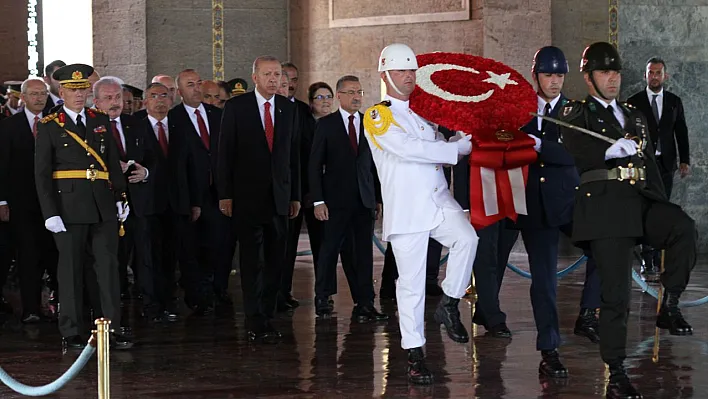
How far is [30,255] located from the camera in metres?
9.57

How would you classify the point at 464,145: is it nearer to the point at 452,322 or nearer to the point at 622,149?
the point at 622,149

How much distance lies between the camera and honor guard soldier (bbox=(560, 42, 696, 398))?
6.45 meters

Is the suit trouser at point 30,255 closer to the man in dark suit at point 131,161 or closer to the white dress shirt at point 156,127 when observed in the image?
the man in dark suit at point 131,161

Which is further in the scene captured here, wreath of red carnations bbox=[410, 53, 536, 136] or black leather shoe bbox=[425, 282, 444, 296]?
black leather shoe bbox=[425, 282, 444, 296]

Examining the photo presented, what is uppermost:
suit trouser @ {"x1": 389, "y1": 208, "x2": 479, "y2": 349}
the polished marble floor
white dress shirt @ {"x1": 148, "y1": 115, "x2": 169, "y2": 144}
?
white dress shirt @ {"x1": 148, "y1": 115, "x2": 169, "y2": 144}

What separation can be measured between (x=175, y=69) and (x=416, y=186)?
7.93 m

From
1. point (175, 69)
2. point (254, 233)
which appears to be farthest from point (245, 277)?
point (175, 69)

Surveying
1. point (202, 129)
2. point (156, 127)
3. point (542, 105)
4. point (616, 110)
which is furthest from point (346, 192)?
point (616, 110)

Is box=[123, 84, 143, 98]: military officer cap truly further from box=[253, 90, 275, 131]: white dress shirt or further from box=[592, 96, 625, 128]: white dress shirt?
box=[592, 96, 625, 128]: white dress shirt

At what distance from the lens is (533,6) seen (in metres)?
13.6

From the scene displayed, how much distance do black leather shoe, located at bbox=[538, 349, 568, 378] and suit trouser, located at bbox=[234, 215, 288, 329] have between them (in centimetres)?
214

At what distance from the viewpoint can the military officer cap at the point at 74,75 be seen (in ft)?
26.4

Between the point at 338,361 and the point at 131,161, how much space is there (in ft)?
8.25

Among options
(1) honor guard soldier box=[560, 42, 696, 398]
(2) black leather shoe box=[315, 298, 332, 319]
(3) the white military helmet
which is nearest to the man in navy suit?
(1) honor guard soldier box=[560, 42, 696, 398]
